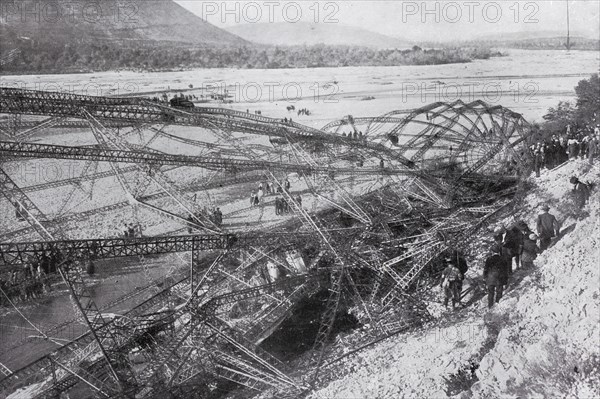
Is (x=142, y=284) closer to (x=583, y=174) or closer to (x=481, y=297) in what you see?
(x=481, y=297)

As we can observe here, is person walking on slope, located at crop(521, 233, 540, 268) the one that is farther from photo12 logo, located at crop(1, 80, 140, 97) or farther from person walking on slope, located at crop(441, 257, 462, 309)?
photo12 logo, located at crop(1, 80, 140, 97)

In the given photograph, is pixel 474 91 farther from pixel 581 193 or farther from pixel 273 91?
pixel 581 193

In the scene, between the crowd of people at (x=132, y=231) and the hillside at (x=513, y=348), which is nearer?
the hillside at (x=513, y=348)

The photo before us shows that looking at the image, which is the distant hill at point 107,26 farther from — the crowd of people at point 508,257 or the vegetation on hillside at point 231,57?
the crowd of people at point 508,257

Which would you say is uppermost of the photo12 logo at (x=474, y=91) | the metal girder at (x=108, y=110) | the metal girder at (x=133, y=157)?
the photo12 logo at (x=474, y=91)

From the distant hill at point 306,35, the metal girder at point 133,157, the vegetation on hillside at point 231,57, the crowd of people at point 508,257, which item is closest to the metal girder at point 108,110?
the metal girder at point 133,157

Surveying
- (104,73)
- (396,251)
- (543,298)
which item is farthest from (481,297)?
(104,73)
